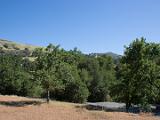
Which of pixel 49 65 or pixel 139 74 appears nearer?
pixel 139 74

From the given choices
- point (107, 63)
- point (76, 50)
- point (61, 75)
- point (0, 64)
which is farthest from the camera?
point (107, 63)

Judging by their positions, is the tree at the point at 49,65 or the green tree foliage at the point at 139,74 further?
the tree at the point at 49,65

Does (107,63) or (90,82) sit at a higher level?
(107,63)

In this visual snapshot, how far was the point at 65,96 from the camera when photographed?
3287 inches

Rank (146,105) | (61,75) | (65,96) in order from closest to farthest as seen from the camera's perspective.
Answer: (146,105), (61,75), (65,96)

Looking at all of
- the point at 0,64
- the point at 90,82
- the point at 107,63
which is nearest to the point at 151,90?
the point at 90,82

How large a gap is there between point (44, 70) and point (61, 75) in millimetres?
3443

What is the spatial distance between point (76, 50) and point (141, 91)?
5132 centimetres

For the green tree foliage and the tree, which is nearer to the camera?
the green tree foliage

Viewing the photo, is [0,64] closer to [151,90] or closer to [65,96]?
[65,96]

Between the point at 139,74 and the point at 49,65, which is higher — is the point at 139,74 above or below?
below

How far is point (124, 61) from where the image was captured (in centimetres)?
5572

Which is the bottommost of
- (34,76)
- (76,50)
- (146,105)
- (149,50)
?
(146,105)

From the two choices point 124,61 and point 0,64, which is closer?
point 124,61
